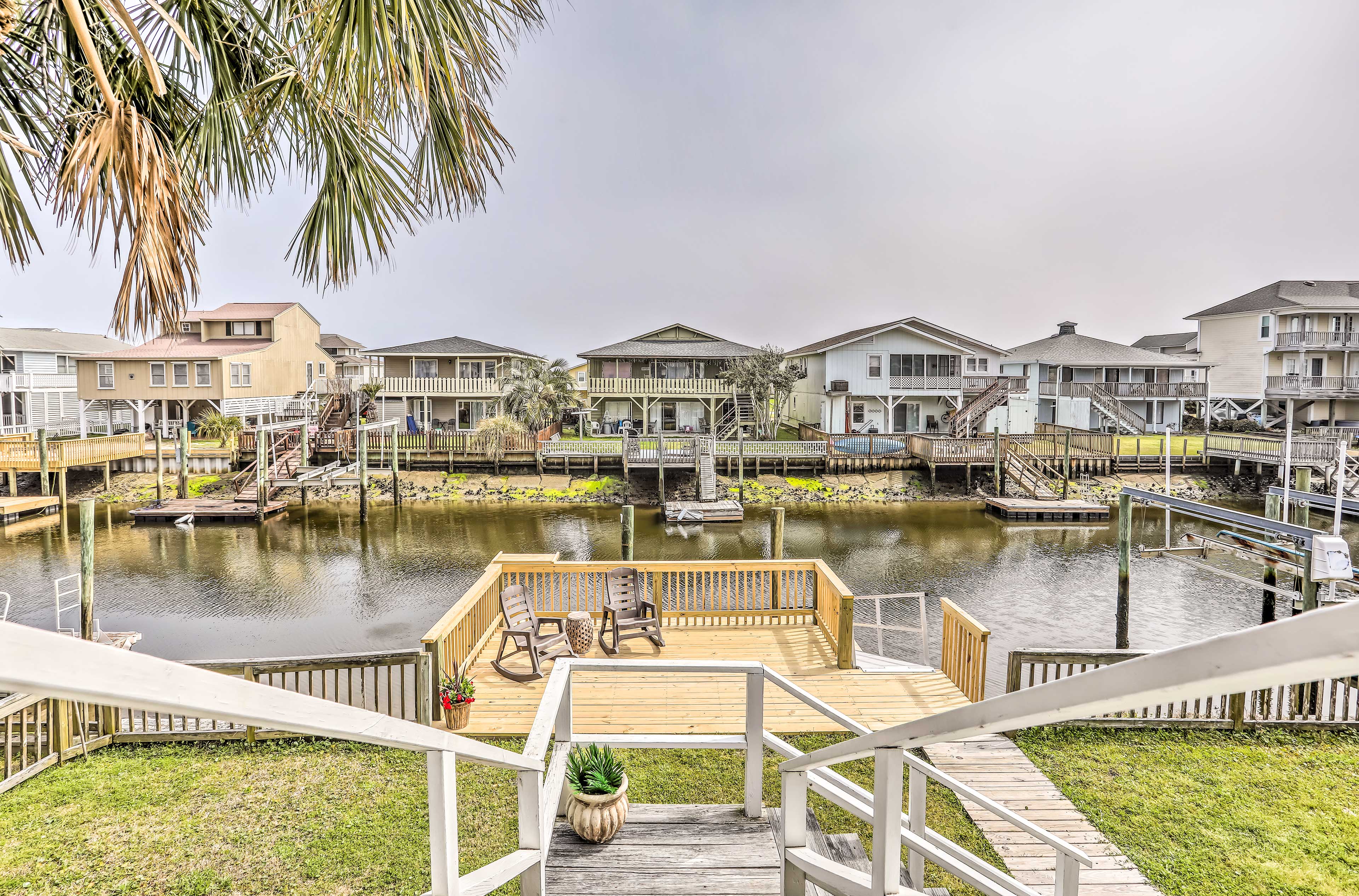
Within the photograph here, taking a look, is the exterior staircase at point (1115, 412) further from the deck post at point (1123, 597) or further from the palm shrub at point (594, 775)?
the palm shrub at point (594, 775)

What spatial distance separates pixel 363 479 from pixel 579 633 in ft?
69.7

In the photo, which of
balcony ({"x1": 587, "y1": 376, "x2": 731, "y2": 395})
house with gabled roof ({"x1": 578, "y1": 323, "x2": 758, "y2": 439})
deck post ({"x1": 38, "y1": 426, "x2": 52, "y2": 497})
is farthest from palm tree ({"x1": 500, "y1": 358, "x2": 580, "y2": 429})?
deck post ({"x1": 38, "y1": 426, "x2": 52, "y2": 497})

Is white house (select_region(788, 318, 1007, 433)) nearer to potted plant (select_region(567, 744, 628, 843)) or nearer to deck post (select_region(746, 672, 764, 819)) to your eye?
deck post (select_region(746, 672, 764, 819))

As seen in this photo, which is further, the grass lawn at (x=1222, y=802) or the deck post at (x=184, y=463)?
the deck post at (x=184, y=463)

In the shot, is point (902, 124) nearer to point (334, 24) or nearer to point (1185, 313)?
point (334, 24)

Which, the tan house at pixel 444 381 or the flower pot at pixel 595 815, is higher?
the tan house at pixel 444 381

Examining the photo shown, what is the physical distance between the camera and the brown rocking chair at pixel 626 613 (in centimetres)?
1026

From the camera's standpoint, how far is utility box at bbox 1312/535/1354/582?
10.3m

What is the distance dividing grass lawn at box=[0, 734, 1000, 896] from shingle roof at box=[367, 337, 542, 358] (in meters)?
35.9

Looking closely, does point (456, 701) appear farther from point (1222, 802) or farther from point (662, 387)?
point (662, 387)

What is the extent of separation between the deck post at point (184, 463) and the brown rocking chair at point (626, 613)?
85.4ft

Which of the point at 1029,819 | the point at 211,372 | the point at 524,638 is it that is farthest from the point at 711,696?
the point at 211,372

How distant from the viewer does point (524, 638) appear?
9.89 metres

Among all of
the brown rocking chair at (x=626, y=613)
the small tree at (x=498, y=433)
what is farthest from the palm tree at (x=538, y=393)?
the brown rocking chair at (x=626, y=613)
